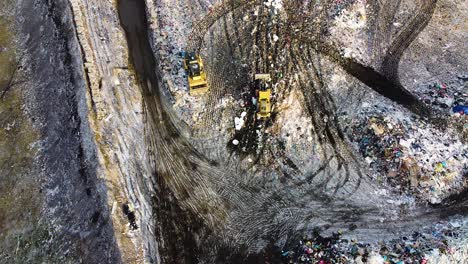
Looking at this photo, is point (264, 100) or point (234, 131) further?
point (234, 131)

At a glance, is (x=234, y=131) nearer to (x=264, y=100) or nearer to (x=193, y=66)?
(x=264, y=100)

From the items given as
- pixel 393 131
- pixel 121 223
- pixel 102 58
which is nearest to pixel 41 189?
pixel 121 223

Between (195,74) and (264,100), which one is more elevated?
(195,74)

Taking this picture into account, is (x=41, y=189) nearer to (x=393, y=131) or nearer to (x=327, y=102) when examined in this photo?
(x=327, y=102)

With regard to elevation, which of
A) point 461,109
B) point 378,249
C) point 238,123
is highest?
point 238,123

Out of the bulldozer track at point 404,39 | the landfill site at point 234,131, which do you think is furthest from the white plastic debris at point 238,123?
the bulldozer track at point 404,39

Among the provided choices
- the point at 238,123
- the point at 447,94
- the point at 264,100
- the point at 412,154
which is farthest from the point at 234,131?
the point at 447,94

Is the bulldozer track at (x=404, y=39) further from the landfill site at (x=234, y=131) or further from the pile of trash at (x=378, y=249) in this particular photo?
the pile of trash at (x=378, y=249)
